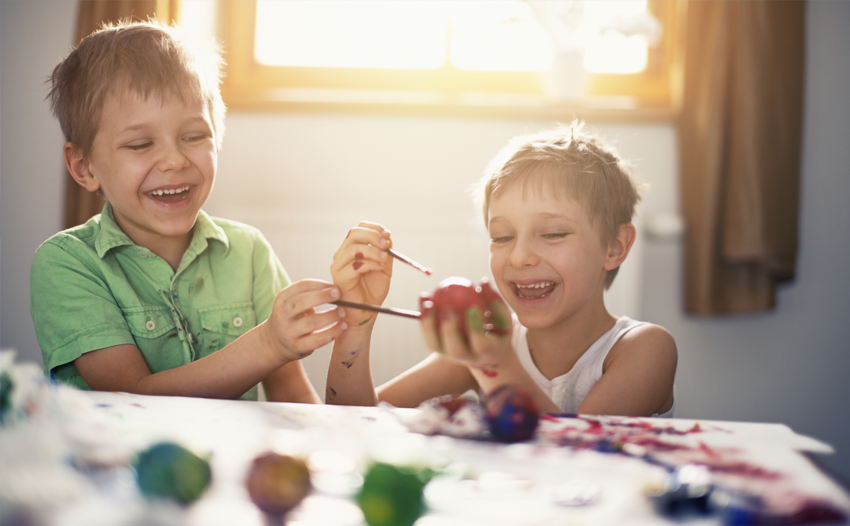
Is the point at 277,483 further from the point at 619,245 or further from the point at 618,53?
the point at 618,53

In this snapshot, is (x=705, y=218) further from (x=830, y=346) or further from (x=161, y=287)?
(x=161, y=287)

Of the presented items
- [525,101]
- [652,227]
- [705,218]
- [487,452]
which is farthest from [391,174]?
[487,452]

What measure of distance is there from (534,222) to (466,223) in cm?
76

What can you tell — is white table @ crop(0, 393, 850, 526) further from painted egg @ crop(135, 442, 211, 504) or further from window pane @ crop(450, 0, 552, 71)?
window pane @ crop(450, 0, 552, 71)

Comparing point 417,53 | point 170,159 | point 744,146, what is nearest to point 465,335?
point 170,159

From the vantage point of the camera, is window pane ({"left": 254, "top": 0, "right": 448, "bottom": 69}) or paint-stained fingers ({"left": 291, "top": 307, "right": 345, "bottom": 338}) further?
window pane ({"left": 254, "top": 0, "right": 448, "bottom": 69})

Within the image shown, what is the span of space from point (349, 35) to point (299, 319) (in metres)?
1.45

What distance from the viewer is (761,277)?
170 centimetres

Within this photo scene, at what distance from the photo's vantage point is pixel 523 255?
92 cm

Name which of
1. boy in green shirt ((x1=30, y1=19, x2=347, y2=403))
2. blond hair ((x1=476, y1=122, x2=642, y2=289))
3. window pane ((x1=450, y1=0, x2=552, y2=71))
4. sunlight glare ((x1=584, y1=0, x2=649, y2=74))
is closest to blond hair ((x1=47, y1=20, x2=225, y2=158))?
boy in green shirt ((x1=30, y1=19, x2=347, y2=403))

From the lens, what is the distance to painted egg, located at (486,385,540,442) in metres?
0.54

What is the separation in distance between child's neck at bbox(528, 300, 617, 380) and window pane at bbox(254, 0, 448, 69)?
119 centimetres

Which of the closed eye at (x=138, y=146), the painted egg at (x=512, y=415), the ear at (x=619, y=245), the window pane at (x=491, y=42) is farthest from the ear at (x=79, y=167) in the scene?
the window pane at (x=491, y=42)

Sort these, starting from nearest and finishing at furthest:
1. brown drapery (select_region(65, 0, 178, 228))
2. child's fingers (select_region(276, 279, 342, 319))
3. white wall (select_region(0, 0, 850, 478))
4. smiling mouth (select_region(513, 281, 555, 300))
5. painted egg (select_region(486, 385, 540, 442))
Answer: painted egg (select_region(486, 385, 540, 442)) < child's fingers (select_region(276, 279, 342, 319)) < smiling mouth (select_region(513, 281, 555, 300)) < brown drapery (select_region(65, 0, 178, 228)) < white wall (select_region(0, 0, 850, 478))
